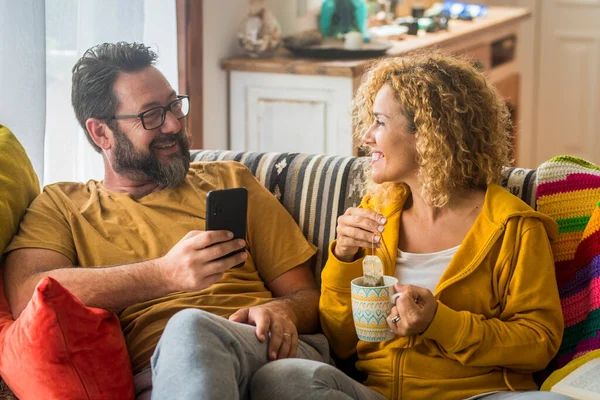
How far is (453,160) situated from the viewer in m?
1.83

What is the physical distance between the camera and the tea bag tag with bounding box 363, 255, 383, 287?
65.8 inches

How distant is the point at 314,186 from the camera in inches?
87.5

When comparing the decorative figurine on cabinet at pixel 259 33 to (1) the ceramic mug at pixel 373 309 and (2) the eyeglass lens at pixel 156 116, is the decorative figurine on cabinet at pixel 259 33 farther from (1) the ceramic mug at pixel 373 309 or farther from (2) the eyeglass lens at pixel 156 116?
(1) the ceramic mug at pixel 373 309

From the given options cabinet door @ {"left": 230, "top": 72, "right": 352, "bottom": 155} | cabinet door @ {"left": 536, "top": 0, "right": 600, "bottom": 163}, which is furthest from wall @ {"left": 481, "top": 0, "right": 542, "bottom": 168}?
cabinet door @ {"left": 230, "top": 72, "right": 352, "bottom": 155}

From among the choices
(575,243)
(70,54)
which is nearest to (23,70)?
(70,54)

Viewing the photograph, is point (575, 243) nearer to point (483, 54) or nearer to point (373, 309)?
point (373, 309)

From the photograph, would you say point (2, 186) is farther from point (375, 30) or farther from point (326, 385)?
point (375, 30)

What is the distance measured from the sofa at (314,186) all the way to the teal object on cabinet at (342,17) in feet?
5.25

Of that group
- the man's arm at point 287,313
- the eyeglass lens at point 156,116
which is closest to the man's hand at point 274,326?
the man's arm at point 287,313

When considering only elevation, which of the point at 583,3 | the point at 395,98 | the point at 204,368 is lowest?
the point at 204,368

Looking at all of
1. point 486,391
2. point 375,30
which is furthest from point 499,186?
point 375,30

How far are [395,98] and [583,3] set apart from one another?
3.85m

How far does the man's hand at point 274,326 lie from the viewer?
5.87 feet

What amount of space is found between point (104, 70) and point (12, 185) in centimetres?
36
